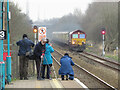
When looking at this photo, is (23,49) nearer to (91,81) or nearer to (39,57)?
(39,57)

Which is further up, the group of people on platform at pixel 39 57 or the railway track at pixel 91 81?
the group of people on platform at pixel 39 57

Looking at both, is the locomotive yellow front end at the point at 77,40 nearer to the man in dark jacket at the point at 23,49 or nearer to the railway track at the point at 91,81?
the railway track at the point at 91,81

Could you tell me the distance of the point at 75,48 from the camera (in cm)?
3688

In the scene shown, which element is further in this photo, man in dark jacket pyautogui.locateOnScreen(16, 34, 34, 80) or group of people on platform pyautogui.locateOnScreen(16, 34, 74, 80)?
man in dark jacket pyautogui.locateOnScreen(16, 34, 34, 80)

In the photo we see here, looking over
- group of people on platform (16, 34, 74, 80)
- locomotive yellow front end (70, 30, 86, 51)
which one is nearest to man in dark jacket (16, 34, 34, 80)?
group of people on platform (16, 34, 74, 80)

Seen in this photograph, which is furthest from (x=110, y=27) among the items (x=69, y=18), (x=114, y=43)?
(x=69, y=18)

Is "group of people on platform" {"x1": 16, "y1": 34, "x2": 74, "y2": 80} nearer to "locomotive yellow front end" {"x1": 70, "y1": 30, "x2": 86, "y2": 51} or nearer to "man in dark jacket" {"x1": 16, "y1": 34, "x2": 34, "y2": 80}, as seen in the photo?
"man in dark jacket" {"x1": 16, "y1": 34, "x2": 34, "y2": 80}

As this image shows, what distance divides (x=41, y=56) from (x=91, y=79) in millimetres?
4563

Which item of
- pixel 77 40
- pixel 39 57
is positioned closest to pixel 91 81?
pixel 39 57

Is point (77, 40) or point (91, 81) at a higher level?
point (77, 40)

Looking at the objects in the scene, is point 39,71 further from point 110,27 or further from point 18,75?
point 110,27

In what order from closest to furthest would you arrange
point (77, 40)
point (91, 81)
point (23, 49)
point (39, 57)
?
point (39, 57) < point (23, 49) < point (91, 81) < point (77, 40)

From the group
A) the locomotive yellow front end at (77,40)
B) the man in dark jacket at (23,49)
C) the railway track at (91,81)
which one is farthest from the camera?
the locomotive yellow front end at (77,40)

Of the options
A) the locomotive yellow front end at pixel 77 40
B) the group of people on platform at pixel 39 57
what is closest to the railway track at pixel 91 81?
the group of people on platform at pixel 39 57
